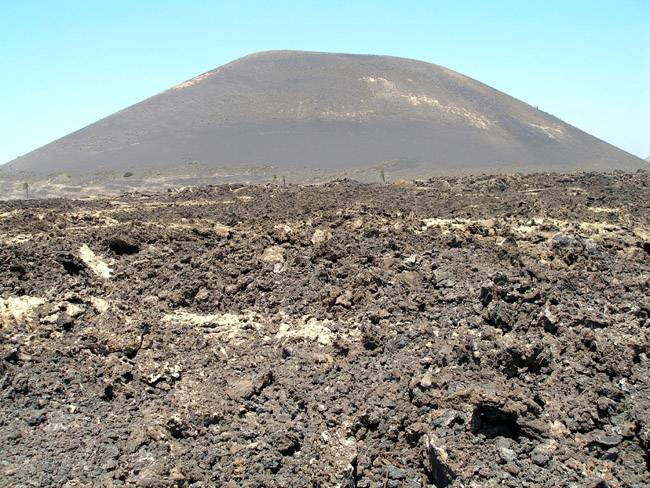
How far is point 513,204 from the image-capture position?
1673 centimetres

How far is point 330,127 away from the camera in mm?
77875

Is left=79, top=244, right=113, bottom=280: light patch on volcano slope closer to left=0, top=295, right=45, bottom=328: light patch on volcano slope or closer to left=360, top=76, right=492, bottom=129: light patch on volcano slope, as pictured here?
left=0, top=295, right=45, bottom=328: light patch on volcano slope

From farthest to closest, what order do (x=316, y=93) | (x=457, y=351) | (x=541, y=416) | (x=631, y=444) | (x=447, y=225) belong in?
(x=316, y=93)
(x=447, y=225)
(x=457, y=351)
(x=541, y=416)
(x=631, y=444)

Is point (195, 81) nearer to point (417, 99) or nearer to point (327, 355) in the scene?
point (417, 99)

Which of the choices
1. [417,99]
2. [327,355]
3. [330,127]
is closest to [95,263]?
[327,355]

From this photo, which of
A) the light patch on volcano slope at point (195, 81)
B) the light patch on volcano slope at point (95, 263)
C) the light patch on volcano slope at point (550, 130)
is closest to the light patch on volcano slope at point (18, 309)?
the light patch on volcano slope at point (95, 263)

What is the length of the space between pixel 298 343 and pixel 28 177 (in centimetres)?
6376

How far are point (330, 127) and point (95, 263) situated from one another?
226 ft

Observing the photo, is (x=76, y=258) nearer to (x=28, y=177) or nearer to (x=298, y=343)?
(x=298, y=343)

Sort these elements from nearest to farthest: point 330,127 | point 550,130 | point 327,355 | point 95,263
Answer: point 327,355, point 95,263, point 330,127, point 550,130

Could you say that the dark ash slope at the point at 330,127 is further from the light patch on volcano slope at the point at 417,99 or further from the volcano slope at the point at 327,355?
the volcano slope at the point at 327,355

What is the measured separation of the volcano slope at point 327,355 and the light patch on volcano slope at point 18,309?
40 millimetres

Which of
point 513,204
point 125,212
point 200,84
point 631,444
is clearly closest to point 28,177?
point 200,84

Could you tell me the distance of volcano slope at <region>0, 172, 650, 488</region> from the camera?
5668mm
